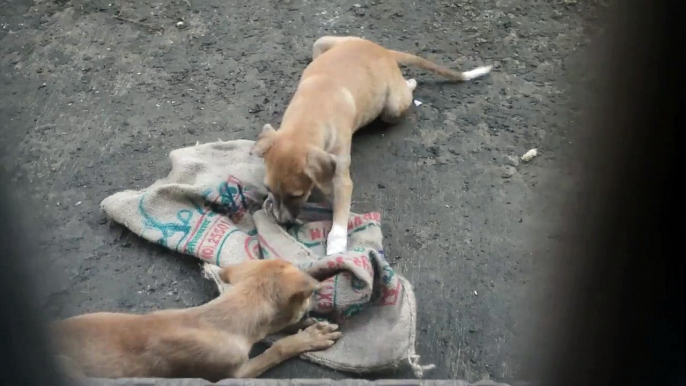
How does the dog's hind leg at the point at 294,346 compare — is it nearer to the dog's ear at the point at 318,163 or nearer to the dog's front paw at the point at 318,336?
the dog's front paw at the point at 318,336

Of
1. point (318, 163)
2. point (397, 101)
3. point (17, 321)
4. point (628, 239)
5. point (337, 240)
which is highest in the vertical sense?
point (628, 239)

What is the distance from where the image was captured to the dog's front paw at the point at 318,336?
8.25 feet

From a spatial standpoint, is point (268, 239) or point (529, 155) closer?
point (268, 239)

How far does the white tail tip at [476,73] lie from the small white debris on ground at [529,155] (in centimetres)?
70

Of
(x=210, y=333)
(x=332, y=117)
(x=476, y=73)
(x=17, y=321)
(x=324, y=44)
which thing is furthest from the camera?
(x=476, y=73)

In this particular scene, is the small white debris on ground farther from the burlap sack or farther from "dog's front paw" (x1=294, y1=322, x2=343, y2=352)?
"dog's front paw" (x1=294, y1=322, x2=343, y2=352)

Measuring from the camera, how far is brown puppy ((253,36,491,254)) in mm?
2863

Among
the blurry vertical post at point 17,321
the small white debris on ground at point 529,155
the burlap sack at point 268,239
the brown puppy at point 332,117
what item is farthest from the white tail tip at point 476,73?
the blurry vertical post at point 17,321

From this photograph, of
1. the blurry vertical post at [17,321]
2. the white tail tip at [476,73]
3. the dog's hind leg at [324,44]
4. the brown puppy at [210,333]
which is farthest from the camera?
the white tail tip at [476,73]

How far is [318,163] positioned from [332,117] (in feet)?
1.30

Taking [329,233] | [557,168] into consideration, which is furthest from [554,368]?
[557,168]

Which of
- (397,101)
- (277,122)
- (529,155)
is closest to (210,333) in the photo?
(277,122)

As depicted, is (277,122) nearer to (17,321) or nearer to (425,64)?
(425,64)

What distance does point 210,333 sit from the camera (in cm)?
229
